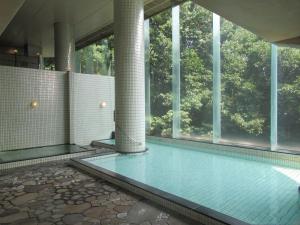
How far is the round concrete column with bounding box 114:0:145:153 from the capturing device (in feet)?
16.8

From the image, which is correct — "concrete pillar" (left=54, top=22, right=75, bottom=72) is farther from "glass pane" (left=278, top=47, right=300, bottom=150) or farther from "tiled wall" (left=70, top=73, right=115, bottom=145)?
"glass pane" (left=278, top=47, right=300, bottom=150)

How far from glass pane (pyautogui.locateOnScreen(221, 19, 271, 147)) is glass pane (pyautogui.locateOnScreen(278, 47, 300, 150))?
23cm

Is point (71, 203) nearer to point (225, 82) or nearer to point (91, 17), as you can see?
point (225, 82)

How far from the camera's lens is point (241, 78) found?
5426 mm

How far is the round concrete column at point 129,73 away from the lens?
5117 mm

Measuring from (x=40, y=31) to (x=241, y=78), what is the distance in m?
6.70

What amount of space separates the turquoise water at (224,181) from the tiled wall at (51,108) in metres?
1.82

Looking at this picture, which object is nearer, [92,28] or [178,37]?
[178,37]

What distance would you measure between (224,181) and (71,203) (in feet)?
6.54

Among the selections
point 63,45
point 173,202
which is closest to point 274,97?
point 173,202

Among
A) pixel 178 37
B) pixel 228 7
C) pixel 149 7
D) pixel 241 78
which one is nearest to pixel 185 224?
pixel 228 7

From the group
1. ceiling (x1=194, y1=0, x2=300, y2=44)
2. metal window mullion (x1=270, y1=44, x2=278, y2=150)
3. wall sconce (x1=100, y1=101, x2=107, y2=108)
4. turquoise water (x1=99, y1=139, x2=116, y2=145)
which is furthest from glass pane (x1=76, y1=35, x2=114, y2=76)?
Result: ceiling (x1=194, y1=0, x2=300, y2=44)

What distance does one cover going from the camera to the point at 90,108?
6574mm

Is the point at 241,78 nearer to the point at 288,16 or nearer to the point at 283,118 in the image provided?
the point at 283,118
